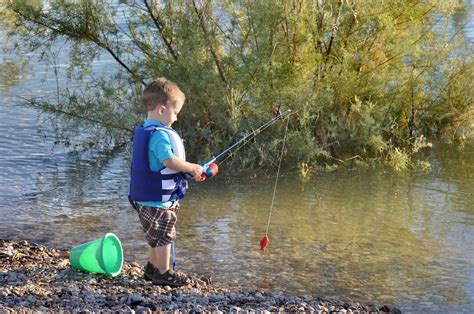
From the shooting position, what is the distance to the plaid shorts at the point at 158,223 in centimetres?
588

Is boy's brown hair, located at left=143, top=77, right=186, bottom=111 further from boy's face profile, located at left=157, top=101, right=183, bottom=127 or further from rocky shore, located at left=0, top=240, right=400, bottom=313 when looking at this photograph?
rocky shore, located at left=0, top=240, right=400, bottom=313

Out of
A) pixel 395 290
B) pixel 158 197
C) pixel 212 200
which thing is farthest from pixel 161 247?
pixel 212 200

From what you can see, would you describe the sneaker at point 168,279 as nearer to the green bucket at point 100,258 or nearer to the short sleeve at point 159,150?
the green bucket at point 100,258

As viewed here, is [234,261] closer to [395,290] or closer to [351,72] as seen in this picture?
[395,290]

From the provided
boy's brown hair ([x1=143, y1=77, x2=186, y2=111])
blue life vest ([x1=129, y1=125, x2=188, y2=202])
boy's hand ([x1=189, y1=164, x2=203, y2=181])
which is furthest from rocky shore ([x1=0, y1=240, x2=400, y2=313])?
boy's brown hair ([x1=143, y1=77, x2=186, y2=111])

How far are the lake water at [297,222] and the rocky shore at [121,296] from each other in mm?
535

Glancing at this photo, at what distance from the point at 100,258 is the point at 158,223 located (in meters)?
0.51

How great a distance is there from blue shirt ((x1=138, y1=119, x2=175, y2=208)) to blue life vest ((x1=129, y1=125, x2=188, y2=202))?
0.03 meters

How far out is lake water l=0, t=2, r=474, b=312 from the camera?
262 inches

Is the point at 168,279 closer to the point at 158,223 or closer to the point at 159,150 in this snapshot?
the point at 158,223

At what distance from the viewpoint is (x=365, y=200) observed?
29.3 feet

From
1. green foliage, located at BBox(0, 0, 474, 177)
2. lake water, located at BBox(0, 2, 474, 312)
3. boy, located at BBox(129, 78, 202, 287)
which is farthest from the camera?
green foliage, located at BBox(0, 0, 474, 177)

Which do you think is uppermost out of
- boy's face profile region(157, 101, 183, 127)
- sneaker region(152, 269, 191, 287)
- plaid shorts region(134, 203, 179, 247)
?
boy's face profile region(157, 101, 183, 127)

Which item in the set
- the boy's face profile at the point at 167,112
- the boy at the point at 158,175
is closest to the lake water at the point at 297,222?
the boy at the point at 158,175
